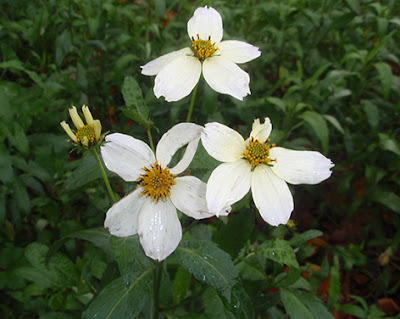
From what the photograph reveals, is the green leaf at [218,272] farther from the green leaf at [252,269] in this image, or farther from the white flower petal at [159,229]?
the green leaf at [252,269]

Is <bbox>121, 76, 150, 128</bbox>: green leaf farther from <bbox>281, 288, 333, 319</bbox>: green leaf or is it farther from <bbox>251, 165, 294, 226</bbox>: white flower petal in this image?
<bbox>281, 288, 333, 319</bbox>: green leaf

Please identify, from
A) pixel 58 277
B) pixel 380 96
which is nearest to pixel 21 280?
pixel 58 277

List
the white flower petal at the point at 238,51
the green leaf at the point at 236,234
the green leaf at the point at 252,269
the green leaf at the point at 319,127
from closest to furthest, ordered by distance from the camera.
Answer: the white flower petal at the point at 238,51
the green leaf at the point at 236,234
the green leaf at the point at 252,269
the green leaf at the point at 319,127

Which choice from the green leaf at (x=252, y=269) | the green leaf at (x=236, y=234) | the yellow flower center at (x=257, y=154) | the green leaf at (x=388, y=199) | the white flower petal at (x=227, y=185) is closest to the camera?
the white flower petal at (x=227, y=185)

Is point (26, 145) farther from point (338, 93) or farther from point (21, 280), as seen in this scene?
point (338, 93)

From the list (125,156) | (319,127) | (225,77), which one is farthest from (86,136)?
(319,127)

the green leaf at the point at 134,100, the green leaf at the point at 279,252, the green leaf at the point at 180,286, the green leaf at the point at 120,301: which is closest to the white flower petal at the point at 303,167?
the green leaf at the point at 279,252

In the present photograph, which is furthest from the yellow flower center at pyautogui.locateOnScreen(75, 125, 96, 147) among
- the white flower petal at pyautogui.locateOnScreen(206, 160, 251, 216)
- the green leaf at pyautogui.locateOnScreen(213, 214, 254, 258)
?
the green leaf at pyautogui.locateOnScreen(213, 214, 254, 258)
